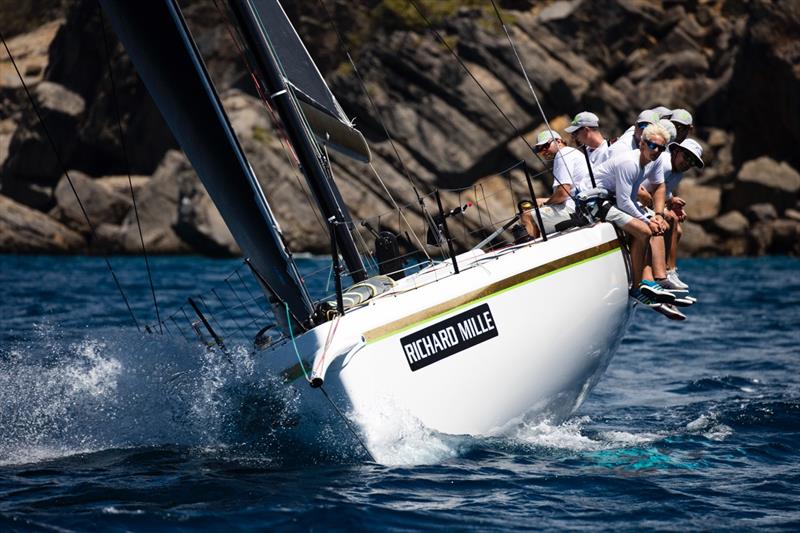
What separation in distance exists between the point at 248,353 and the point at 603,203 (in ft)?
9.28

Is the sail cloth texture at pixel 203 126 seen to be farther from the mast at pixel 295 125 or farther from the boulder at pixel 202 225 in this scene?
the boulder at pixel 202 225

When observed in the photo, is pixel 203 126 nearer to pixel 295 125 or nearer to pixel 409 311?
pixel 295 125

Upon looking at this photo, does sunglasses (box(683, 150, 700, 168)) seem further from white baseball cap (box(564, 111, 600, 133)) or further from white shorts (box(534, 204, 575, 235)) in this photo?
white shorts (box(534, 204, 575, 235))

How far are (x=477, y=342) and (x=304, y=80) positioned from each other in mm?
2764

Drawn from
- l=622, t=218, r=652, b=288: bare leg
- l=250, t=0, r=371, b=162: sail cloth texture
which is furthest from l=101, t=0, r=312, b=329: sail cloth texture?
l=622, t=218, r=652, b=288: bare leg

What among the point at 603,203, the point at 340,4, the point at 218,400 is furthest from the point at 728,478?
the point at 340,4

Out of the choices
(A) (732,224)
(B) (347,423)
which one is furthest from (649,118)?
(A) (732,224)

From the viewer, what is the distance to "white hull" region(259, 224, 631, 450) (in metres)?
6.39

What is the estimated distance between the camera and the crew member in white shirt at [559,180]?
26.2 feet

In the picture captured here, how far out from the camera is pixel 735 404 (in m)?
9.10

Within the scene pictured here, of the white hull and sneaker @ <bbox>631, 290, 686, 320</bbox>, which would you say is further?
sneaker @ <bbox>631, 290, 686, 320</bbox>

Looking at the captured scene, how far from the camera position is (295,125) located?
786 centimetres

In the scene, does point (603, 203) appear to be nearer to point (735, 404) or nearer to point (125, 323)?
point (735, 404)

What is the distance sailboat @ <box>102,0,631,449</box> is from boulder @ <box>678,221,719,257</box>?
A: 26075mm
